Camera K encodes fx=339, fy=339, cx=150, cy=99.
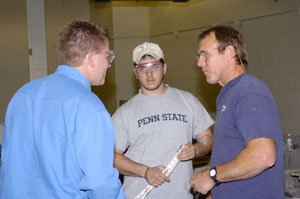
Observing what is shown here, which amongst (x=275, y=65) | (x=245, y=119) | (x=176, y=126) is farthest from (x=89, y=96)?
(x=275, y=65)

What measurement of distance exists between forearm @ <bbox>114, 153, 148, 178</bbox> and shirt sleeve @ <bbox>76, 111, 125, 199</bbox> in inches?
31.6

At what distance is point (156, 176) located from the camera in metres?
2.18

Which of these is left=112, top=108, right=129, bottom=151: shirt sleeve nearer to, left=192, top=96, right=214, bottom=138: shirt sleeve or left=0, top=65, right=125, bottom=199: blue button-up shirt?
left=192, top=96, right=214, bottom=138: shirt sleeve

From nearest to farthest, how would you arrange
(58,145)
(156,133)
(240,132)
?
(58,145), (240,132), (156,133)

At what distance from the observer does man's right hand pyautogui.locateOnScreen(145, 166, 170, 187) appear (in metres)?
2.18

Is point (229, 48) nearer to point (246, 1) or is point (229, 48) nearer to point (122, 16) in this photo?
point (246, 1)

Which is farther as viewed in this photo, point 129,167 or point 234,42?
point 129,167

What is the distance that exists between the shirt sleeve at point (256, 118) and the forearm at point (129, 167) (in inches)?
34.0

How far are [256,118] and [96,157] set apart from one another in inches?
28.3

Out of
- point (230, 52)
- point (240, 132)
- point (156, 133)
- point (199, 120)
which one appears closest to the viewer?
point (240, 132)

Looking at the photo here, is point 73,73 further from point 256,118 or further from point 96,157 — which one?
point 256,118

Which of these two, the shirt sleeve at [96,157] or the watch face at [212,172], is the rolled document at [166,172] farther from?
the shirt sleeve at [96,157]

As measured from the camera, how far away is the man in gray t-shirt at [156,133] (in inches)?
88.9

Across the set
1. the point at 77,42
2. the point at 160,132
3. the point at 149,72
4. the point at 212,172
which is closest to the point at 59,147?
the point at 77,42
